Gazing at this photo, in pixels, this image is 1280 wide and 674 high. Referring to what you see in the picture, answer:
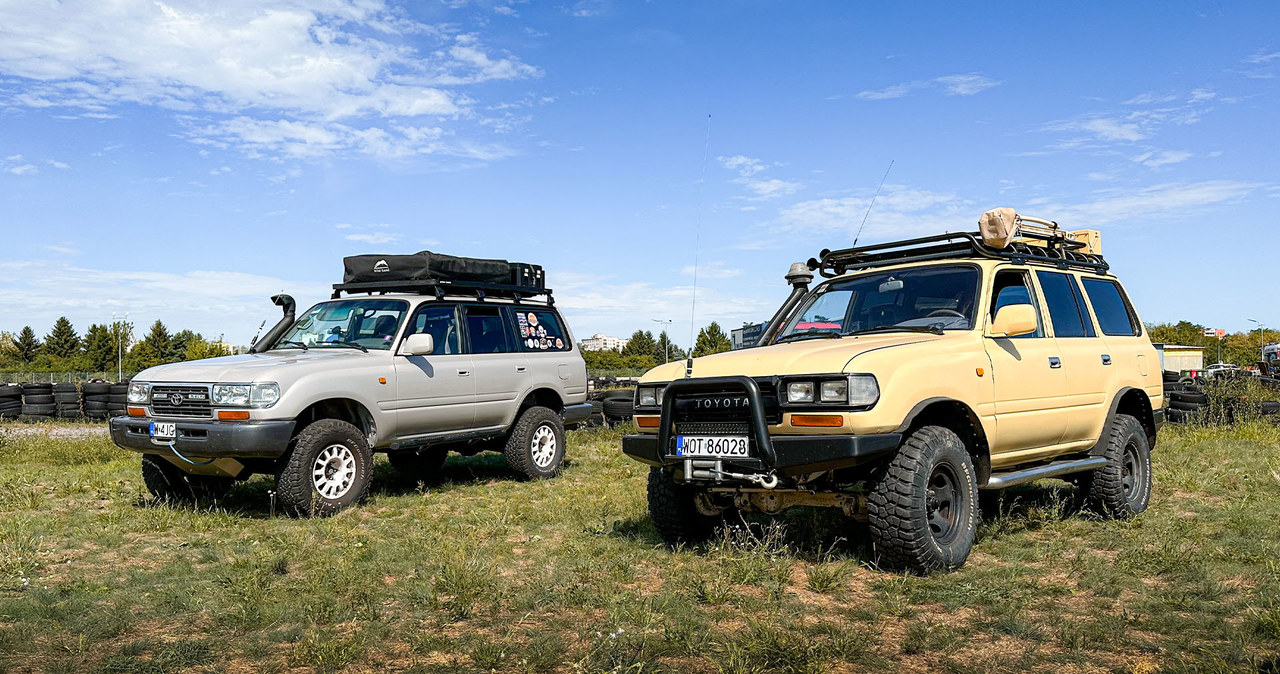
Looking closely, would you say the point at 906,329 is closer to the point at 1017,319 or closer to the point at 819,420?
the point at 1017,319

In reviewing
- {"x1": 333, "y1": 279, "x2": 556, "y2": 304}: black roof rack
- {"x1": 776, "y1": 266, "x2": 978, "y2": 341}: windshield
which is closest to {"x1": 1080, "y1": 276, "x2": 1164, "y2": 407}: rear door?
{"x1": 776, "y1": 266, "x2": 978, "y2": 341}: windshield

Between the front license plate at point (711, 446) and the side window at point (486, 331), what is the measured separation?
14.8ft

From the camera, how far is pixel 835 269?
7.36 m

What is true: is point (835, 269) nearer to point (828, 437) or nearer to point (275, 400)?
point (828, 437)

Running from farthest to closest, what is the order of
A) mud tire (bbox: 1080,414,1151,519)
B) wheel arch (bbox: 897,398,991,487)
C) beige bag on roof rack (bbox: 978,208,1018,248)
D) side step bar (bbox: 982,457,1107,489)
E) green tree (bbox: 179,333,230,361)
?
green tree (bbox: 179,333,230,361) → mud tire (bbox: 1080,414,1151,519) → beige bag on roof rack (bbox: 978,208,1018,248) → side step bar (bbox: 982,457,1107,489) → wheel arch (bbox: 897,398,991,487)

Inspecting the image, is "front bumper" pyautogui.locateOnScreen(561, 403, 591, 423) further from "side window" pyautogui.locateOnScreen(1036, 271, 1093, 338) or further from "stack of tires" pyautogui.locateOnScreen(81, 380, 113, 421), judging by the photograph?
"stack of tires" pyautogui.locateOnScreen(81, 380, 113, 421)

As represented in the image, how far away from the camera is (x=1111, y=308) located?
300 inches

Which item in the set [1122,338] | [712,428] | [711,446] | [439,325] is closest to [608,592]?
[711,446]

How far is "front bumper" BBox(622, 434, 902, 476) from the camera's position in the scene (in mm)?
5137

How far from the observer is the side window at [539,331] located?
10414 millimetres

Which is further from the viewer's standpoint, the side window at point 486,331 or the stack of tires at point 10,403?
the stack of tires at point 10,403

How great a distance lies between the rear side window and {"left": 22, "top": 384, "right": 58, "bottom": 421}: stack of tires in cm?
2057

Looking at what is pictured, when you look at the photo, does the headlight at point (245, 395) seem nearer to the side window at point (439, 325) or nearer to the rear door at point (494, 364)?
the side window at point (439, 325)

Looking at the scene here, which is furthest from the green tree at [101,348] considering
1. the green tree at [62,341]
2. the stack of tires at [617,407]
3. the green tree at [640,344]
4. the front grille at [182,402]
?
the front grille at [182,402]
